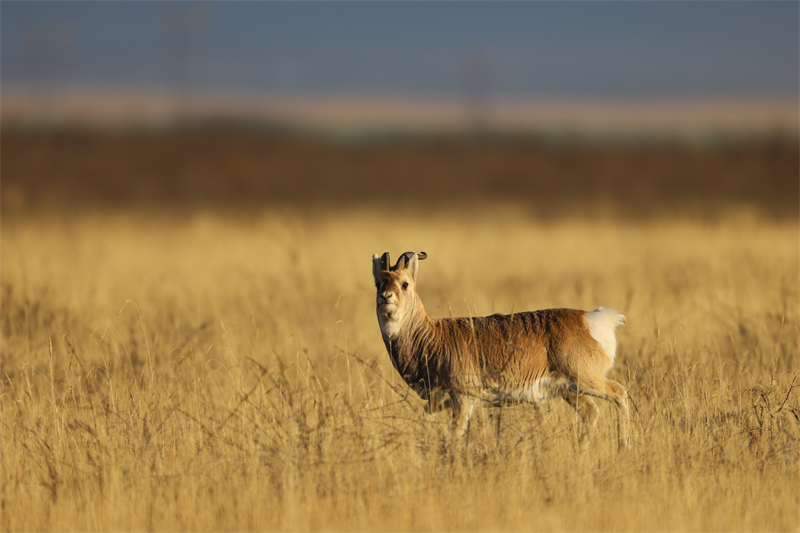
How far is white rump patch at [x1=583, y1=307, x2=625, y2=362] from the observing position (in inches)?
192

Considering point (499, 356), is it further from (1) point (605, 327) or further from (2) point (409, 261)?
(2) point (409, 261)

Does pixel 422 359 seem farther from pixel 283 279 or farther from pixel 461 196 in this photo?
pixel 461 196

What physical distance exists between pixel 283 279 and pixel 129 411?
21.2 ft

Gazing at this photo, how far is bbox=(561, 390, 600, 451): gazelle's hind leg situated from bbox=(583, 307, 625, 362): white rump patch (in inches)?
14.2

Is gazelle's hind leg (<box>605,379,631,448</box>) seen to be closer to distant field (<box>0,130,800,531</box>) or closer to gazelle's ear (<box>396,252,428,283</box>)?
distant field (<box>0,130,800,531</box>)

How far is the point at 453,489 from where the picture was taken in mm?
4434

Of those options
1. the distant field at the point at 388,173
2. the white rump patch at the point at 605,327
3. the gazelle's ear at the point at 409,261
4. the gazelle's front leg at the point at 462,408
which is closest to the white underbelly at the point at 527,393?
the gazelle's front leg at the point at 462,408

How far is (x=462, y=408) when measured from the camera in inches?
190

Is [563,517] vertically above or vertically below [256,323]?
below

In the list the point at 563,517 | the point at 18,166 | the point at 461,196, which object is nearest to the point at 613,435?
the point at 563,517

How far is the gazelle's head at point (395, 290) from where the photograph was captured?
4.66 m

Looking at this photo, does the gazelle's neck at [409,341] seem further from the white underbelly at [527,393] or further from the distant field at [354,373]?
the white underbelly at [527,393]

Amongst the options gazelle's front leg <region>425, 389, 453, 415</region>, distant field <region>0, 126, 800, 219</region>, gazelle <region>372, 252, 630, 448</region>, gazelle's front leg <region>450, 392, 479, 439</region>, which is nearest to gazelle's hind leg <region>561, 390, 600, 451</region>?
gazelle <region>372, 252, 630, 448</region>

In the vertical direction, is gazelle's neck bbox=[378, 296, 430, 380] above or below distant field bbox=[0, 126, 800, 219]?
below
